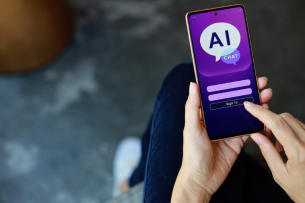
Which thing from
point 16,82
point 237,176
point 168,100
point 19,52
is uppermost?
point 19,52

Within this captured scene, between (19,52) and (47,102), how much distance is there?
0.32 m

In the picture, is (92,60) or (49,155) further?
(92,60)

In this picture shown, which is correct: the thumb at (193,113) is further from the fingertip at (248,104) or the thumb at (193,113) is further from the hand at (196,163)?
the fingertip at (248,104)

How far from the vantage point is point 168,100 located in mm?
797

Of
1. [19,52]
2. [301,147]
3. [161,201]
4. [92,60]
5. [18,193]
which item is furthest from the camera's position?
[92,60]

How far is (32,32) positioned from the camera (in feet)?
4.13

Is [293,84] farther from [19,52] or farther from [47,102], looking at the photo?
[19,52]

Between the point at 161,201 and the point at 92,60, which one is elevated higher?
the point at 92,60

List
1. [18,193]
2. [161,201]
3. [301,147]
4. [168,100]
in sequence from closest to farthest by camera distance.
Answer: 1. [301,147]
2. [161,201]
3. [168,100]
4. [18,193]

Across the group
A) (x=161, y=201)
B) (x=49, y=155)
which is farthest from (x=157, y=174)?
(x=49, y=155)

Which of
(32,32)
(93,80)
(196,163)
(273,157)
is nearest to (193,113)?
(196,163)

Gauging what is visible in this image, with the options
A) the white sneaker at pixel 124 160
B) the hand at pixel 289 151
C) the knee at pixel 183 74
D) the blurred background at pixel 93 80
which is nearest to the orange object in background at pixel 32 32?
the blurred background at pixel 93 80

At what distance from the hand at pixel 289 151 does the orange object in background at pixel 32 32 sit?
117cm

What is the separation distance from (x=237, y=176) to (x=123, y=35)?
1.12 m
